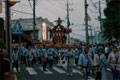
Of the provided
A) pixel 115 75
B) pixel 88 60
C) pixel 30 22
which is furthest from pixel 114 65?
pixel 30 22

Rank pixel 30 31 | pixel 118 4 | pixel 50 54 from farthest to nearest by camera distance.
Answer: pixel 30 31 < pixel 50 54 < pixel 118 4

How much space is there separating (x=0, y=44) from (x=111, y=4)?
7.80 metres

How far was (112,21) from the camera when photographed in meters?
16.2

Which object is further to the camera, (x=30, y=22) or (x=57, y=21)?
(x=30, y=22)

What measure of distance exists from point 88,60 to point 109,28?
15.2 ft

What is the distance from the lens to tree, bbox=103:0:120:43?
1588 centimetres

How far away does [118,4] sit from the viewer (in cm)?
1605

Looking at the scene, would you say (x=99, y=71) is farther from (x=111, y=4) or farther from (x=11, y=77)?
(x=11, y=77)

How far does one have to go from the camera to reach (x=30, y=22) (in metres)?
71.7

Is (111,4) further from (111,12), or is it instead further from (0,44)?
(0,44)

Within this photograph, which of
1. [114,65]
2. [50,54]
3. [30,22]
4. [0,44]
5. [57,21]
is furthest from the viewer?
[30,22]

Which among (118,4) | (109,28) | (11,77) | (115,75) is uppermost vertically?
(118,4)

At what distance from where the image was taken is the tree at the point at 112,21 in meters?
15.9

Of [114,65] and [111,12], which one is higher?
[111,12]
